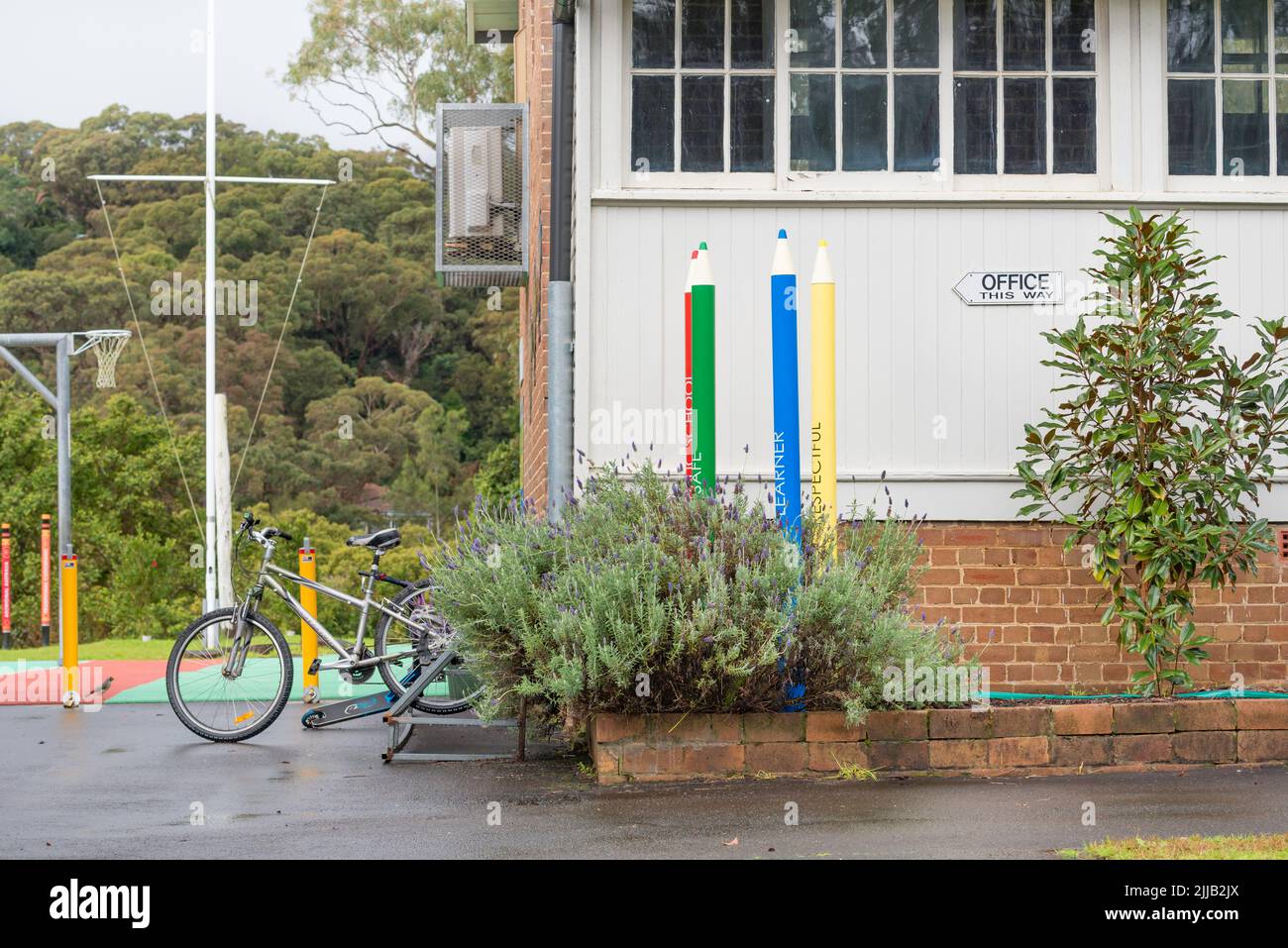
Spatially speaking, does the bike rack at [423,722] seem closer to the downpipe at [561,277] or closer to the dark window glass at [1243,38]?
the downpipe at [561,277]

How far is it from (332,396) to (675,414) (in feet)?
144

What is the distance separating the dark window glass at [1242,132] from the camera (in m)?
10.7

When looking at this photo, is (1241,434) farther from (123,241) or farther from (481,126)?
(123,241)

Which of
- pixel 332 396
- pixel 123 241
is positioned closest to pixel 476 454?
pixel 332 396

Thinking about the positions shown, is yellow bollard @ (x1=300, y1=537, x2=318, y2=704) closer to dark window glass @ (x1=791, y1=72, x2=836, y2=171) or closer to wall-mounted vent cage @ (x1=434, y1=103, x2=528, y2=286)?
wall-mounted vent cage @ (x1=434, y1=103, x2=528, y2=286)

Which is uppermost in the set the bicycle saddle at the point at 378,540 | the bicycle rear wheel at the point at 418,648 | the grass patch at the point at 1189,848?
the bicycle saddle at the point at 378,540

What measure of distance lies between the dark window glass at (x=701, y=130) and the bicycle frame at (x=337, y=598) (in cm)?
323

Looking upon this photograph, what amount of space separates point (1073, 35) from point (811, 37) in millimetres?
1615

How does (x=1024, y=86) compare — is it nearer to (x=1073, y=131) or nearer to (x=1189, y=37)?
(x=1073, y=131)

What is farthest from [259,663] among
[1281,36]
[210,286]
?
[210,286]

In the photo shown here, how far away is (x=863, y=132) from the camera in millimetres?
10625

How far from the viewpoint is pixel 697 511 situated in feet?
27.6

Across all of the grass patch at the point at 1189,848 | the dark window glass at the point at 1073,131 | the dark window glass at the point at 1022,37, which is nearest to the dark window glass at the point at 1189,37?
the dark window glass at the point at 1073,131

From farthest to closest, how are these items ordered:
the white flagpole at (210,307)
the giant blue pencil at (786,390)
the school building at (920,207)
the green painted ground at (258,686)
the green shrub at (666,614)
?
the white flagpole at (210,307)
the school building at (920,207)
the green painted ground at (258,686)
the giant blue pencil at (786,390)
the green shrub at (666,614)
